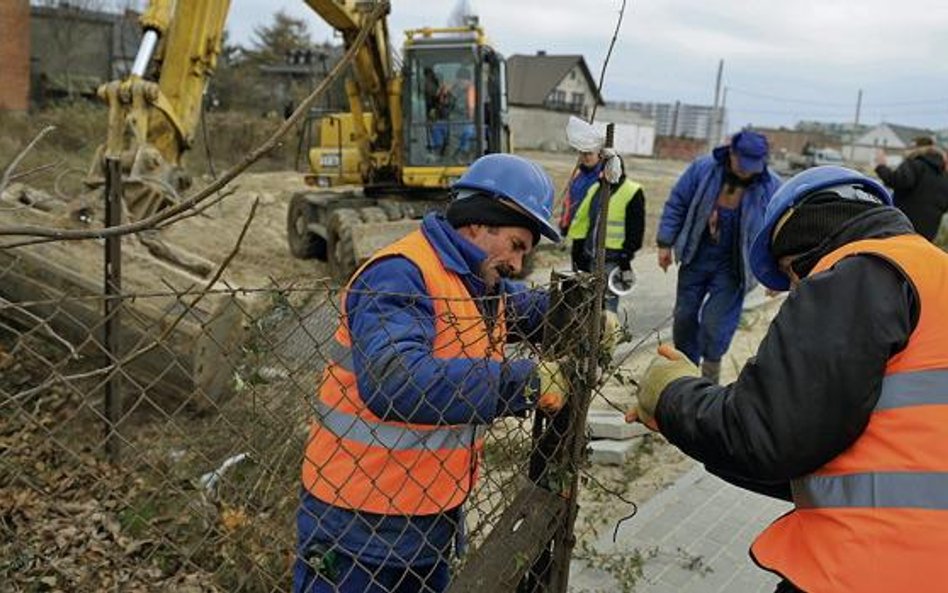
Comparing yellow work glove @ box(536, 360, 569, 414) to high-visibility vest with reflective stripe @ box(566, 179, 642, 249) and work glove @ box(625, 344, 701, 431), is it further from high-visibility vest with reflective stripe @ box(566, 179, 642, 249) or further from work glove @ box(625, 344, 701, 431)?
high-visibility vest with reflective stripe @ box(566, 179, 642, 249)

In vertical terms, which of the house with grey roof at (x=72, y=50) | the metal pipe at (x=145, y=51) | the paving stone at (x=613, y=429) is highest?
the house with grey roof at (x=72, y=50)

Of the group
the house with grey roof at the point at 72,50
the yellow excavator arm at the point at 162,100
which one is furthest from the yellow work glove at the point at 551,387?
the house with grey roof at the point at 72,50

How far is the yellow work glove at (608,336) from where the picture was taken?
245cm

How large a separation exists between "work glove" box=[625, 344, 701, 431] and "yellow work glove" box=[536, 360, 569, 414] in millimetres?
211

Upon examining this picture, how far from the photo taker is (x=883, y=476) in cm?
175

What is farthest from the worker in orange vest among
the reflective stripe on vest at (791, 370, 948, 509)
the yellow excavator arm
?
the yellow excavator arm

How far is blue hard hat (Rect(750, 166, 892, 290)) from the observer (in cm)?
208

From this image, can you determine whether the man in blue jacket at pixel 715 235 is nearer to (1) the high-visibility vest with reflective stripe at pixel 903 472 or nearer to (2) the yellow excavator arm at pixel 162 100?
(1) the high-visibility vest with reflective stripe at pixel 903 472

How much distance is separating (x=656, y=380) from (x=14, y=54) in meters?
35.3

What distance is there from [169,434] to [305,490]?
10.6 feet

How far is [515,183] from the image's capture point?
7.83 feet

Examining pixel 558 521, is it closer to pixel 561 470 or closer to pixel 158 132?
pixel 561 470

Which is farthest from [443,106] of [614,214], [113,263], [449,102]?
[113,263]

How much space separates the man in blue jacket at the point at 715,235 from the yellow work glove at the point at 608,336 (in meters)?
3.38
